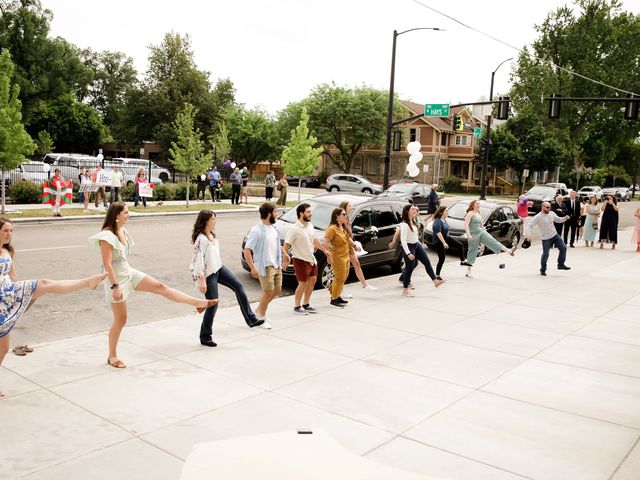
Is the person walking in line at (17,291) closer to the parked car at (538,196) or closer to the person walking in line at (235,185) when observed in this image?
the person walking in line at (235,185)

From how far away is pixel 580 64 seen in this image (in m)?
61.1

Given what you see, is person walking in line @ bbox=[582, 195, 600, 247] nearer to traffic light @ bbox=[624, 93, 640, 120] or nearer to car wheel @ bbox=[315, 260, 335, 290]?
traffic light @ bbox=[624, 93, 640, 120]

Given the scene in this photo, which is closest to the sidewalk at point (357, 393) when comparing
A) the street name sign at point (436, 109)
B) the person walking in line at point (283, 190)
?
the person walking in line at point (283, 190)

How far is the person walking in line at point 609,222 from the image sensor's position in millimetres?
19669

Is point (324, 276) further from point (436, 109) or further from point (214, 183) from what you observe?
point (436, 109)

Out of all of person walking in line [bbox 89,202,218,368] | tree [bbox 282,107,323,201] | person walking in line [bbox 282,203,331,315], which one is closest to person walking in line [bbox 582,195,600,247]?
person walking in line [bbox 282,203,331,315]

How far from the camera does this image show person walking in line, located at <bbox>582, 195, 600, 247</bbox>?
20.0 metres

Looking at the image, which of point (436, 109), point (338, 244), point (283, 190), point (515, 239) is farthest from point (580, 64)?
A: point (338, 244)

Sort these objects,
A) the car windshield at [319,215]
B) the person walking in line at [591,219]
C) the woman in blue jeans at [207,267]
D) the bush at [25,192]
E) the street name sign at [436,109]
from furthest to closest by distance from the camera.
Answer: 1. the street name sign at [436,109]
2. the bush at [25,192]
3. the person walking in line at [591,219]
4. the car windshield at [319,215]
5. the woman in blue jeans at [207,267]

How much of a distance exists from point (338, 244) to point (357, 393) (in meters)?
3.95

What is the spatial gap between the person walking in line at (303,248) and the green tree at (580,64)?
5640cm

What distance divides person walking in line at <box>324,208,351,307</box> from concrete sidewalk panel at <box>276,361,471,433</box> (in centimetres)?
310

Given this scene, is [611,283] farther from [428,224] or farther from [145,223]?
[145,223]

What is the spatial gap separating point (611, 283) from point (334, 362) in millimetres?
9057
